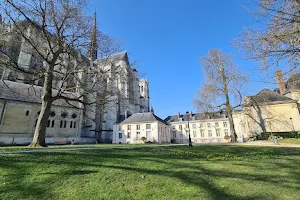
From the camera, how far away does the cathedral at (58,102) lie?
11742mm

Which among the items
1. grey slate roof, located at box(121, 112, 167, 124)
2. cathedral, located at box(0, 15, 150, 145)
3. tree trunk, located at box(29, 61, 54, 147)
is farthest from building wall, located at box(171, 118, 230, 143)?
tree trunk, located at box(29, 61, 54, 147)

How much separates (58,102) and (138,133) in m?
16.8

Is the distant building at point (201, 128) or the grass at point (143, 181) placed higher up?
the distant building at point (201, 128)

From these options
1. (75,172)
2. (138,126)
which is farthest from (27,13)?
(138,126)

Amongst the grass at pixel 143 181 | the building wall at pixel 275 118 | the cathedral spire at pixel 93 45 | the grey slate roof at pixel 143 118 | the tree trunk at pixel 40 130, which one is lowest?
the grass at pixel 143 181

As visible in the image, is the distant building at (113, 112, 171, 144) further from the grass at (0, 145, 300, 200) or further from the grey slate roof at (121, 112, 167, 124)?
the grass at (0, 145, 300, 200)

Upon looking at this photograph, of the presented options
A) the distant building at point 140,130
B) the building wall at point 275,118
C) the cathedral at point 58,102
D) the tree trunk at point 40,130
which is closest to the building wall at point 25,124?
the cathedral at point 58,102

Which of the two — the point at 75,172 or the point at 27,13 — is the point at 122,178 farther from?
the point at 27,13

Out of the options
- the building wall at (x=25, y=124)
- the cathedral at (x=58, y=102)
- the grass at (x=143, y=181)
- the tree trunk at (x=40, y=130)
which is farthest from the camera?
the building wall at (x=25, y=124)

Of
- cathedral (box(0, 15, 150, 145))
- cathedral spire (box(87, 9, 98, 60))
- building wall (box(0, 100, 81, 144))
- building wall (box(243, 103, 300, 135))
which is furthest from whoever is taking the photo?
building wall (box(243, 103, 300, 135))

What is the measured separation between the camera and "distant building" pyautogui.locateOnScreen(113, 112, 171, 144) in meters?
34.7

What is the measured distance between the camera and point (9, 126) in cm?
2377

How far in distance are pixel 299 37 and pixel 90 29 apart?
11.2m

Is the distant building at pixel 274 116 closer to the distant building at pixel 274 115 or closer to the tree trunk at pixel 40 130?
the distant building at pixel 274 115
